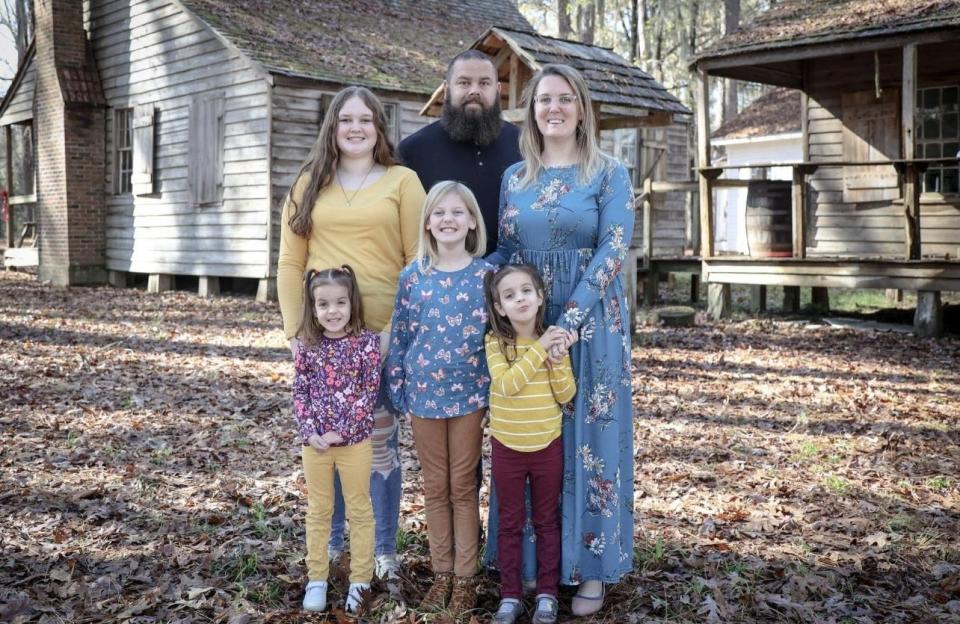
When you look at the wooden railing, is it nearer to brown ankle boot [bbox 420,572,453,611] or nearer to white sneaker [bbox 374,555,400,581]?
white sneaker [bbox 374,555,400,581]

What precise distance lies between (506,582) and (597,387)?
0.86 m

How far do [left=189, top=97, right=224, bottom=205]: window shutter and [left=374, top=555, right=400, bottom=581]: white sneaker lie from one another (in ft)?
42.7

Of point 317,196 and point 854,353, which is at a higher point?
point 317,196

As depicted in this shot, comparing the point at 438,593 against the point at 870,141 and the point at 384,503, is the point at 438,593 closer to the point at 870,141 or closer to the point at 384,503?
the point at 384,503

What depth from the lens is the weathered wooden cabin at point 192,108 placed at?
15.2 metres

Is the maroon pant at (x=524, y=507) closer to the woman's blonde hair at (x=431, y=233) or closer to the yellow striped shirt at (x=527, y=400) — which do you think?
the yellow striped shirt at (x=527, y=400)

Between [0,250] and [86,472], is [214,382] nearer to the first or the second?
[86,472]

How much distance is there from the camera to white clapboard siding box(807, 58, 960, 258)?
12750 mm

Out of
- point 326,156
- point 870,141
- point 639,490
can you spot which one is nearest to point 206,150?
point 870,141

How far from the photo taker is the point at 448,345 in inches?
143

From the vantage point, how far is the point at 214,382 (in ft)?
28.1

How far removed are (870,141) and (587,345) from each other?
441 inches

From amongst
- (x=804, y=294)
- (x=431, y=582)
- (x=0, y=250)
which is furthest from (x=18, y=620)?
(x=0, y=250)

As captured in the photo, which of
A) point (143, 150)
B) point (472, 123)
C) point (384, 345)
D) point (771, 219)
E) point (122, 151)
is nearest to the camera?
point (384, 345)
